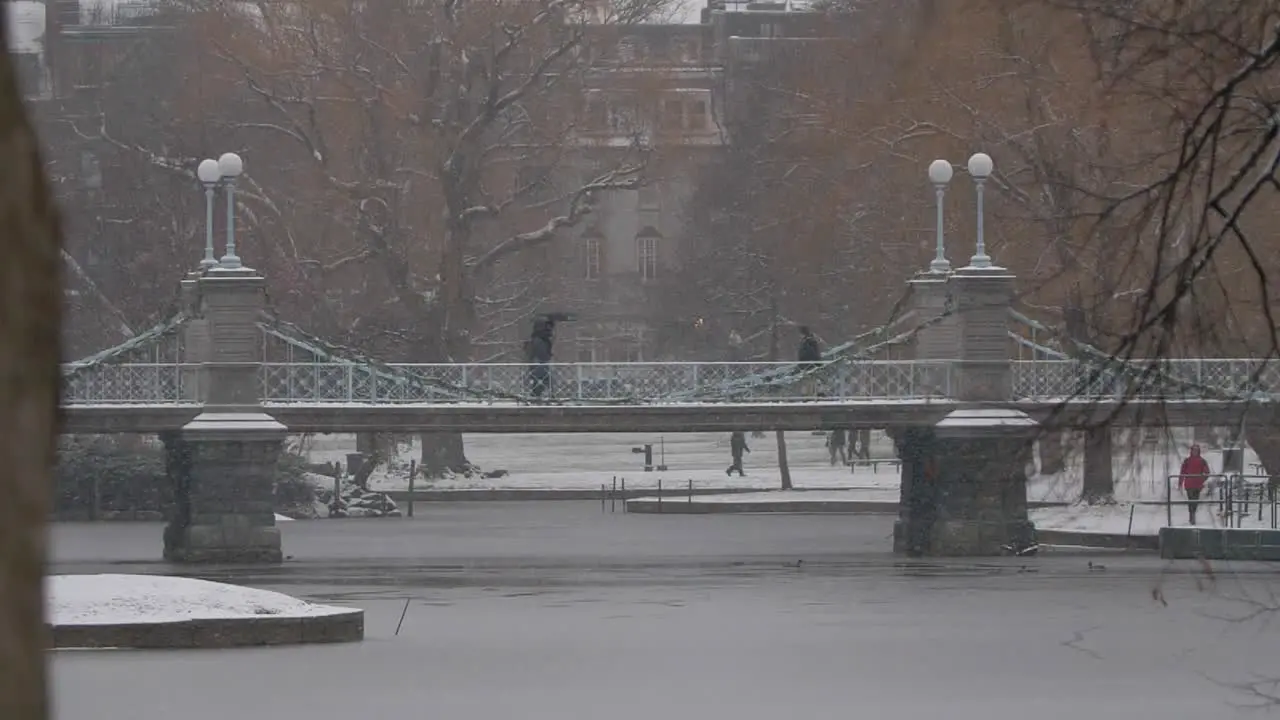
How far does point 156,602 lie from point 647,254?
67.3m

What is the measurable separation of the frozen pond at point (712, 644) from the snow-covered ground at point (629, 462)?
62.6 feet

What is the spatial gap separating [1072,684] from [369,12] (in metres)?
39.8

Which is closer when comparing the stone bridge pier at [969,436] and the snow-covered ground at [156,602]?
the snow-covered ground at [156,602]

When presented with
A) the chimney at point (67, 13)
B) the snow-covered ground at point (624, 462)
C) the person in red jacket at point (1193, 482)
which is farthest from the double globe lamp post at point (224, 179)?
the chimney at point (67, 13)

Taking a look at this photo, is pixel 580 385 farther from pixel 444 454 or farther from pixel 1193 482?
pixel 444 454

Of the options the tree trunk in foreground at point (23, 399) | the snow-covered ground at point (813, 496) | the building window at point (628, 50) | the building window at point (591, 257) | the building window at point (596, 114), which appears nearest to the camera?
the tree trunk in foreground at point (23, 399)

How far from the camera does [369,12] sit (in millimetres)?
53500

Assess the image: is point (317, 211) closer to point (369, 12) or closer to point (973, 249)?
point (369, 12)

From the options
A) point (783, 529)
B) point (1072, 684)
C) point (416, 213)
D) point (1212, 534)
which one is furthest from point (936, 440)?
point (416, 213)

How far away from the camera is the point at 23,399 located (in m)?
2.31

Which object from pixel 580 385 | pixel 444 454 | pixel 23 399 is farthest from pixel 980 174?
pixel 23 399

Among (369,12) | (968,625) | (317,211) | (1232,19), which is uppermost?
(369,12)

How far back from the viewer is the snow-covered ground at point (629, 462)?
2355 inches

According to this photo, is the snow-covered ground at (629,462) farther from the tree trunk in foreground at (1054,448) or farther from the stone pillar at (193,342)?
the tree trunk in foreground at (1054,448)
